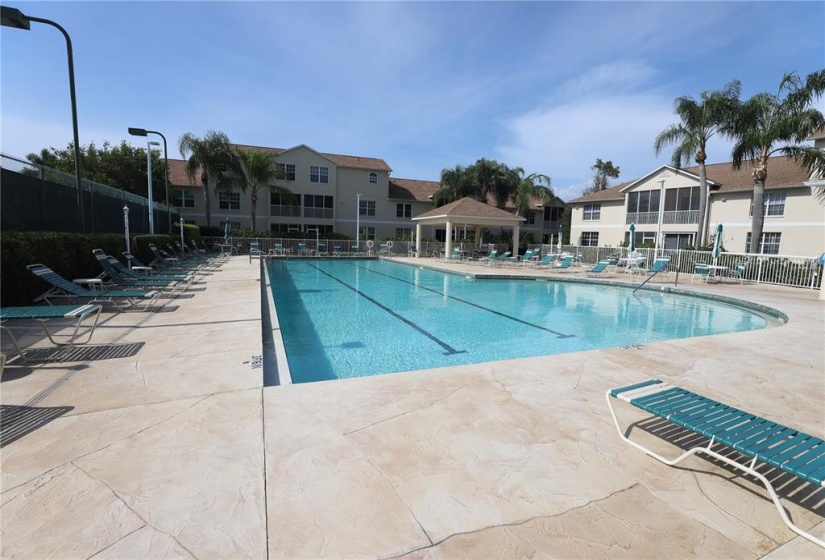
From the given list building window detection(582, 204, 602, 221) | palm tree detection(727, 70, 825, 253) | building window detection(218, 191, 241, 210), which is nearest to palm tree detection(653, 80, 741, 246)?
palm tree detection(727, 70, 825, 253)

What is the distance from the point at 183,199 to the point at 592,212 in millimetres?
34895

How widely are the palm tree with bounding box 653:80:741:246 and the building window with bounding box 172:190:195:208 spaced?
3545 centimetres

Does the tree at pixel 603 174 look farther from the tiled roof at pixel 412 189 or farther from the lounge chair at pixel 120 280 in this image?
the lounge chair at pixel 120 280

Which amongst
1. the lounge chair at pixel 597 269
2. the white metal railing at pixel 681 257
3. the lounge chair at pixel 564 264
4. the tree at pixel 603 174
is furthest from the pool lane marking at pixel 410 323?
the tree at pixel 603 174

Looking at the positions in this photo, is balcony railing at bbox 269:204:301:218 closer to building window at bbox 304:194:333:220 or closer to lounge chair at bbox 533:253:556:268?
building window at bbox 304:194:333:220

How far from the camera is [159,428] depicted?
3.08m

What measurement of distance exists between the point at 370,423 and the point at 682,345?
205 inches

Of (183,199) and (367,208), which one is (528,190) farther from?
(183,199)

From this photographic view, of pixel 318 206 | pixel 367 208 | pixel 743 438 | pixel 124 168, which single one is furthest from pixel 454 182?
pixel 743 438

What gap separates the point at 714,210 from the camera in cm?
2606

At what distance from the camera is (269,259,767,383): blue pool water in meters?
6.99

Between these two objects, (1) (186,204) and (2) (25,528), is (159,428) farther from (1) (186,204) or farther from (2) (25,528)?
(1) (186,204)

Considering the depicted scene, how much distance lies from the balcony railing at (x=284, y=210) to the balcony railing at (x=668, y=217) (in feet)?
90.2

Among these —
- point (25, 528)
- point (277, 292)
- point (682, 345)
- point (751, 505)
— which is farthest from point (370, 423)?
point (277, 292)
